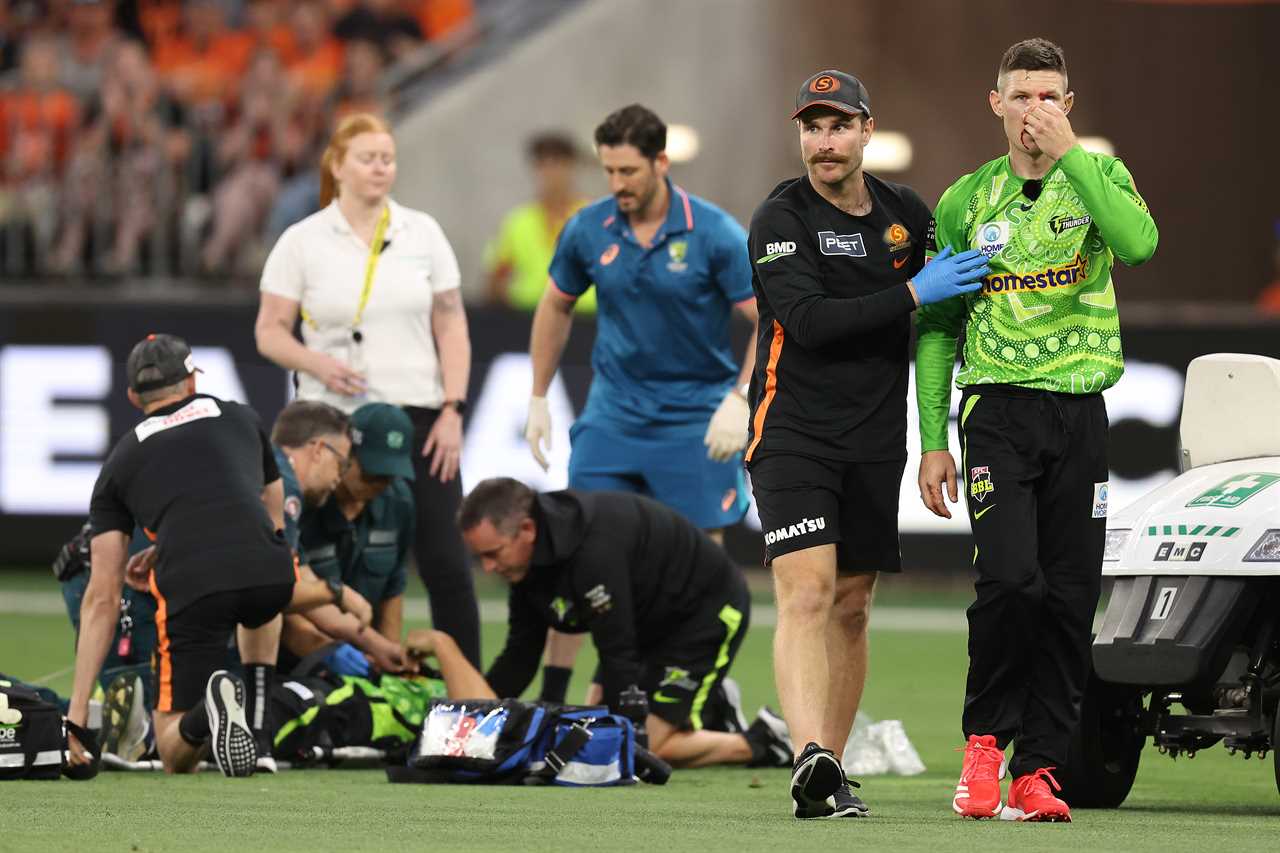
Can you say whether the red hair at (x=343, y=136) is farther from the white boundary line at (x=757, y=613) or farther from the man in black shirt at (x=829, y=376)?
the white boundary line at (x=757, y=613)

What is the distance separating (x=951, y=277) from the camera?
670 centimetres

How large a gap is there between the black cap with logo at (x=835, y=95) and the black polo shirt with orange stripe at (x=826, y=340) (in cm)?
28

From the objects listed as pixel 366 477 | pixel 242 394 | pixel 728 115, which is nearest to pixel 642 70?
pixel 728 115

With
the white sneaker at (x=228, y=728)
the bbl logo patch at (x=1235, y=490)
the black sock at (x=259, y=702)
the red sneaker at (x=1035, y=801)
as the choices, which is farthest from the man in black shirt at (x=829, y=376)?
the black sock at (x=259, y=702)

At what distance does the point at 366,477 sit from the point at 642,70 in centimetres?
988

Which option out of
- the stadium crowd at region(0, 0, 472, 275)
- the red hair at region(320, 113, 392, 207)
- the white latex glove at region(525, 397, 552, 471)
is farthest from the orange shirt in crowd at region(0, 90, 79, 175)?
the white latex glove at region(525, 397, 552, 471)

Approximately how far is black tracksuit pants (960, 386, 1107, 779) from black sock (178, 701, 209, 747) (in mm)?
2732

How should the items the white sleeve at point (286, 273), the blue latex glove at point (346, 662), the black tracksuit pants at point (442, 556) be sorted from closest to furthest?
the blue latex glove at point (346, 662), the black tracksuit pants at point (442, 556), the white sleeve at point (286, 273)

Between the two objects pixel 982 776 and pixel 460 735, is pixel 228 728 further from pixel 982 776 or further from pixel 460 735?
pixel 982 776

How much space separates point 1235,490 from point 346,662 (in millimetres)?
3547

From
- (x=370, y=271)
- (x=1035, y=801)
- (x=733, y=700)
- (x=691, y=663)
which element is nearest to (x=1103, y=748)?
(x=1035, y=801)

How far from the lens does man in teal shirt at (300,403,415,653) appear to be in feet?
30.2

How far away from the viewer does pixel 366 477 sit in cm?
926

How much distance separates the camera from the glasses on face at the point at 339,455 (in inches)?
354
